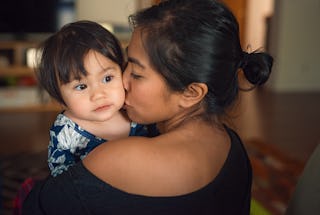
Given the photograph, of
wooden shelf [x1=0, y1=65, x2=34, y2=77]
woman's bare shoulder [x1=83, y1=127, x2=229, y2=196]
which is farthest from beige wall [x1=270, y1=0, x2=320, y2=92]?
woman's bare shoulder [x1=83, y1=127, x2=229, y2=196]

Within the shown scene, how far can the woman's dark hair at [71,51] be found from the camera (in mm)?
959

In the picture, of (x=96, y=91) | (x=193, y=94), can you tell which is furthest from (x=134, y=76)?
(x=96, y=91)

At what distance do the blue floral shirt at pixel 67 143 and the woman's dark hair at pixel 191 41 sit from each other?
0.38 m

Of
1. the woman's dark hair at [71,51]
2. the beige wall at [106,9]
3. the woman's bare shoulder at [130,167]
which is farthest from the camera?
the beige wall at [106,9]

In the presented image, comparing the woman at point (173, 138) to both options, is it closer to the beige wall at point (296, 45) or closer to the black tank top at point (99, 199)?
the black tank top at point (99, 199)

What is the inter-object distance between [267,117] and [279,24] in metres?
1.77

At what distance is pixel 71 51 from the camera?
96cm

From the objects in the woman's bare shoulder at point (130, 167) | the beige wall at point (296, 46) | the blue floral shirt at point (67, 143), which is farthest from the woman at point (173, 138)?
the beige wall at point (296, 46)

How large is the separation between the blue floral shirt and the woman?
231 mm

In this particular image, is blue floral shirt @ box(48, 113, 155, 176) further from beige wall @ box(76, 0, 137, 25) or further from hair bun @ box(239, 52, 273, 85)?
beige wall @ box(76, 0, 137, 25)

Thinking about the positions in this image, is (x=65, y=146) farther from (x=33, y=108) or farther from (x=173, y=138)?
(x=33, y=108)

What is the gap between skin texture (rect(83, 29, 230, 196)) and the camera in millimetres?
693

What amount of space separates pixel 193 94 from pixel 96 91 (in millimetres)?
301

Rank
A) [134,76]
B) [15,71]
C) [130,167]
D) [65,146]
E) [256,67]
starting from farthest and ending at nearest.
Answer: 1. [15,71]
2. [65,146]
3. [256,67]
4. [134,76]
5. [130,167]
